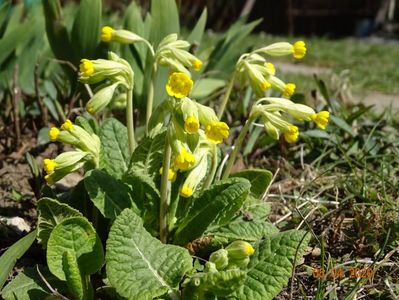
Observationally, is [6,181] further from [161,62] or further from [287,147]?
[287,147]

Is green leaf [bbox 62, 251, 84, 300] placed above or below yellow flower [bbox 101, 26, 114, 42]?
below

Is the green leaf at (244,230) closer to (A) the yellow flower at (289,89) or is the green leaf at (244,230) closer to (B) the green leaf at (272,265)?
(B) the green leaf at (272,265)

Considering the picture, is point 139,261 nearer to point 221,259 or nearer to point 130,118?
point 221,259

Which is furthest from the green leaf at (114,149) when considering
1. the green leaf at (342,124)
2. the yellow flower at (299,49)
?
the green leaf at (342,124)

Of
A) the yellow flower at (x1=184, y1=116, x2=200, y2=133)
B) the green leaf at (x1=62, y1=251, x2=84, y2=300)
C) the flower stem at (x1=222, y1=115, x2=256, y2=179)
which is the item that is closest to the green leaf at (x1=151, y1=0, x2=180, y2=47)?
the flower stem at (x1=222, y1=115, x2=256, y2=179)

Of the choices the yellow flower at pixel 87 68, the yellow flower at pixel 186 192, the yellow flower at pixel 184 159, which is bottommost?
the yellow flower at pixel 186 192

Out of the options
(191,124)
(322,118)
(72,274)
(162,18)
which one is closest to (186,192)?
(191,124)

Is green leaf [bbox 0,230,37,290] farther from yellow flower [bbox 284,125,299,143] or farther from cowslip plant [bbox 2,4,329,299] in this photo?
yellow flower [bbox 284,125,299,143]
